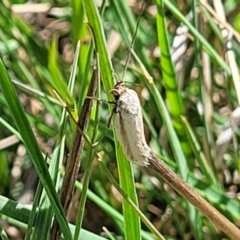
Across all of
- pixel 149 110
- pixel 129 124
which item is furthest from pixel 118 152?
pixel 149 110

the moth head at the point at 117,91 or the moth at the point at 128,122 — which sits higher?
the moth head at the point at 117,91

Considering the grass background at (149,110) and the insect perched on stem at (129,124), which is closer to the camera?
the insect perched on stem at (129,124)

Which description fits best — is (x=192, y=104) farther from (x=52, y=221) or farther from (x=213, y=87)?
(x=52, y=221)

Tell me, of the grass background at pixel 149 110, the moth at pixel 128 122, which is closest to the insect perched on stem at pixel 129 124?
the moth at pixel 128 122

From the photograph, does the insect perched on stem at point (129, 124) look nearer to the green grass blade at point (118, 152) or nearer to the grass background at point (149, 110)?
the green grass blade at point (118, 152)

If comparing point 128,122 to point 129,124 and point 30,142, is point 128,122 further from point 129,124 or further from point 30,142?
point 30,142

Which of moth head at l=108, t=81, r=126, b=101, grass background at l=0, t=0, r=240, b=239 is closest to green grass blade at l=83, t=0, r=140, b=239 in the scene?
moth head at l=108, t=81, r=126, b=101

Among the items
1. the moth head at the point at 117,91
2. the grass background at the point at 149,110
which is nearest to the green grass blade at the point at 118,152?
the moth head at the point at 117,91

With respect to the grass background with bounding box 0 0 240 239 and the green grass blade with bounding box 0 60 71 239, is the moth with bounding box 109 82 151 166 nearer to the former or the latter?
the green grass blade with bounding box 0 60 71 239
